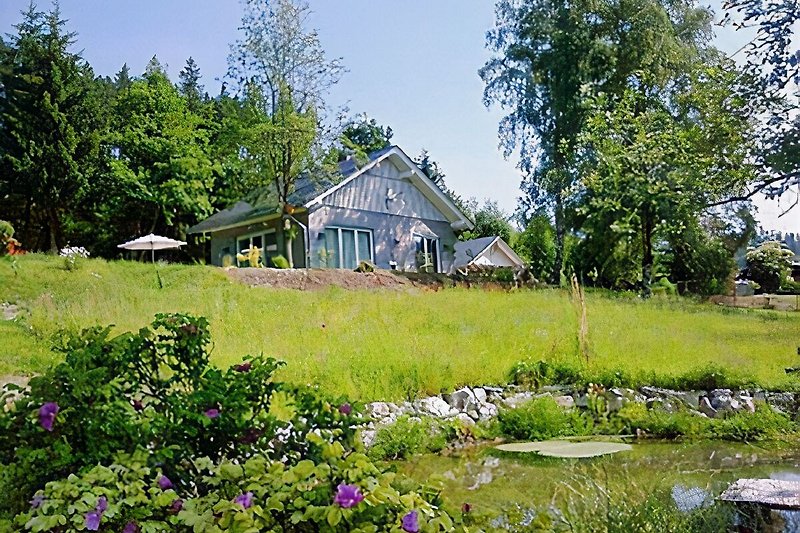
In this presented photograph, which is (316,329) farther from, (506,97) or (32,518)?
(506,97)

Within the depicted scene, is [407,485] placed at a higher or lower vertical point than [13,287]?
lower

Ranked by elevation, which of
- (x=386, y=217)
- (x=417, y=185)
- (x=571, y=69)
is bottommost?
(x=386, y=217)

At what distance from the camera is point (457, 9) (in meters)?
4.55

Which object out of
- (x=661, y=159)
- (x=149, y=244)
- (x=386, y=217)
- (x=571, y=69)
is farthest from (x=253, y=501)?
(x=386, y=217)

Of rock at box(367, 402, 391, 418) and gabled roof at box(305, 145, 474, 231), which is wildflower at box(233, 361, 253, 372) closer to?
rock at box(367, 402, 391, 418)

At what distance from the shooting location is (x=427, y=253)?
31.2ft

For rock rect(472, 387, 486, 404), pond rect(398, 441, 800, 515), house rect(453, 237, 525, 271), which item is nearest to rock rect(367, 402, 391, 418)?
pond rect(398, 441, 800, 515)

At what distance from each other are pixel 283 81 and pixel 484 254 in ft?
15.2

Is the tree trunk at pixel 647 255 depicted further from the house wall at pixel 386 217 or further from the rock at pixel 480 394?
the rock at pixel 480 394

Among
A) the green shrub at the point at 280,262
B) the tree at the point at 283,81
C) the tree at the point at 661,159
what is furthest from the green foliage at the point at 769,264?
the green shrub at the point at 280,262

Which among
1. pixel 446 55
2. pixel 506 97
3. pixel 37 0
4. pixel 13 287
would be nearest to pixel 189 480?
pixel 13 287

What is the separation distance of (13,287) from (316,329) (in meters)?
→ 1.64

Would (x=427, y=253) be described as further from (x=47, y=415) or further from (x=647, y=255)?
(x=47, y=415)

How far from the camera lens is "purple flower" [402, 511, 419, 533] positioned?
3.96 feet
